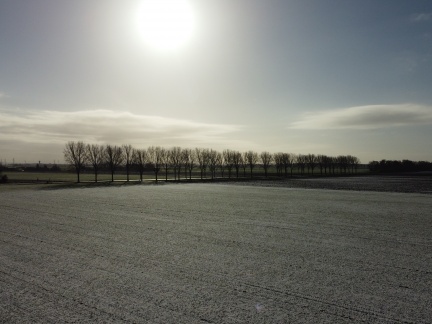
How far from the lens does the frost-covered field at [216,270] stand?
862 centimetres

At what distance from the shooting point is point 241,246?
51.2 feet

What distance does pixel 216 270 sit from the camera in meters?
12.1

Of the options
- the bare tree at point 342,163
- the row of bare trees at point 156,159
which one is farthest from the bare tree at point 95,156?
the bare tree at point 342,163

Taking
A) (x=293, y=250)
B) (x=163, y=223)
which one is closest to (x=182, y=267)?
(x=293, y=250)

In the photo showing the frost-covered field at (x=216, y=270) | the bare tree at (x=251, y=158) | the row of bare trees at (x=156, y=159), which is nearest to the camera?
the frost-covered field at (x=216, y=270)

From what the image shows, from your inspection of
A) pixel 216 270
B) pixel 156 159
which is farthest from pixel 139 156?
pixel 216 270

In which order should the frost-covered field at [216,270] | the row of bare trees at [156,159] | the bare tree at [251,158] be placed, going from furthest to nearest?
the bare tree at [251,158], the row of bare trees at [156,159], the frost-covered field at [216,270]

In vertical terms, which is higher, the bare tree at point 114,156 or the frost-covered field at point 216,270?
the bare tree at point 114,156

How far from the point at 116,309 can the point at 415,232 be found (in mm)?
16784

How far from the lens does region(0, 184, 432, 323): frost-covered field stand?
862cm

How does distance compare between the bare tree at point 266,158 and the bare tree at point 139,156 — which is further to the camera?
the bare tree at point 266,158

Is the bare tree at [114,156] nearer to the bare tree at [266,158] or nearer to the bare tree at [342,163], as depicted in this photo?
the bare tree at [266,158]

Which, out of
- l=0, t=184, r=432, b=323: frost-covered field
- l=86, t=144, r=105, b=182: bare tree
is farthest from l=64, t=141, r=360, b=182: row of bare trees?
l=0, t=184, r=432, b=323: frost-covered field

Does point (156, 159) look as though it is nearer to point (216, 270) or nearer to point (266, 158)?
point (266, 158)
